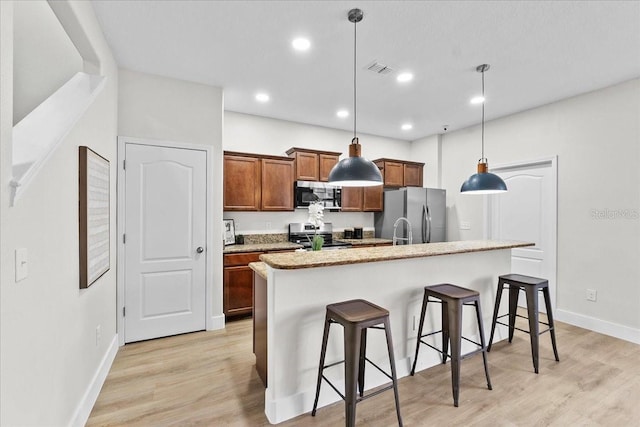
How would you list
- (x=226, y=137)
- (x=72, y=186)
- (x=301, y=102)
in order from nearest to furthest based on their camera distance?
(x=72, y=186)
(x=301, y=102)
(x=226, y=137)

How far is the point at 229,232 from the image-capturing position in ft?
13.6

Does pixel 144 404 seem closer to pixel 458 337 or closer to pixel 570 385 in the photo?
pixel 458 337

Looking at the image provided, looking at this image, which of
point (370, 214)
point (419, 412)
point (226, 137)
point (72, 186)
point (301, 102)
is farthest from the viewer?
point (370, 214)

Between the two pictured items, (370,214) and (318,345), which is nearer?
(318,345)

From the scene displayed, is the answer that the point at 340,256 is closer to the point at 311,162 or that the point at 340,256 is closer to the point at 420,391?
the point at 420,391

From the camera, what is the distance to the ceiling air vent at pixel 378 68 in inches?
116

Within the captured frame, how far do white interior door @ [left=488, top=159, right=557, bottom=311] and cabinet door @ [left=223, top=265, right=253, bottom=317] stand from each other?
12.2ft

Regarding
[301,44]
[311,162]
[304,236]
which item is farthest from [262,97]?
[304,236]

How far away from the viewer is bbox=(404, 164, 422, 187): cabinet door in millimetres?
5551

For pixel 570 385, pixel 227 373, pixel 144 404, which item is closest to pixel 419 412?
pixel 570 385

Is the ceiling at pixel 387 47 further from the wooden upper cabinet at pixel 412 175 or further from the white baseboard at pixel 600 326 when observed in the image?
the white baseboard at pixel 600 326

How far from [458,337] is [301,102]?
3210 mm

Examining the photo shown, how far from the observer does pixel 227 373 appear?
2.57m

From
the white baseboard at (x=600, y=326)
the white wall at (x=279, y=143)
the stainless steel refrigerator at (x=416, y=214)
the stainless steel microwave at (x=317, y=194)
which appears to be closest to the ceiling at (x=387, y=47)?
the white wall at (x=279, y=143)
